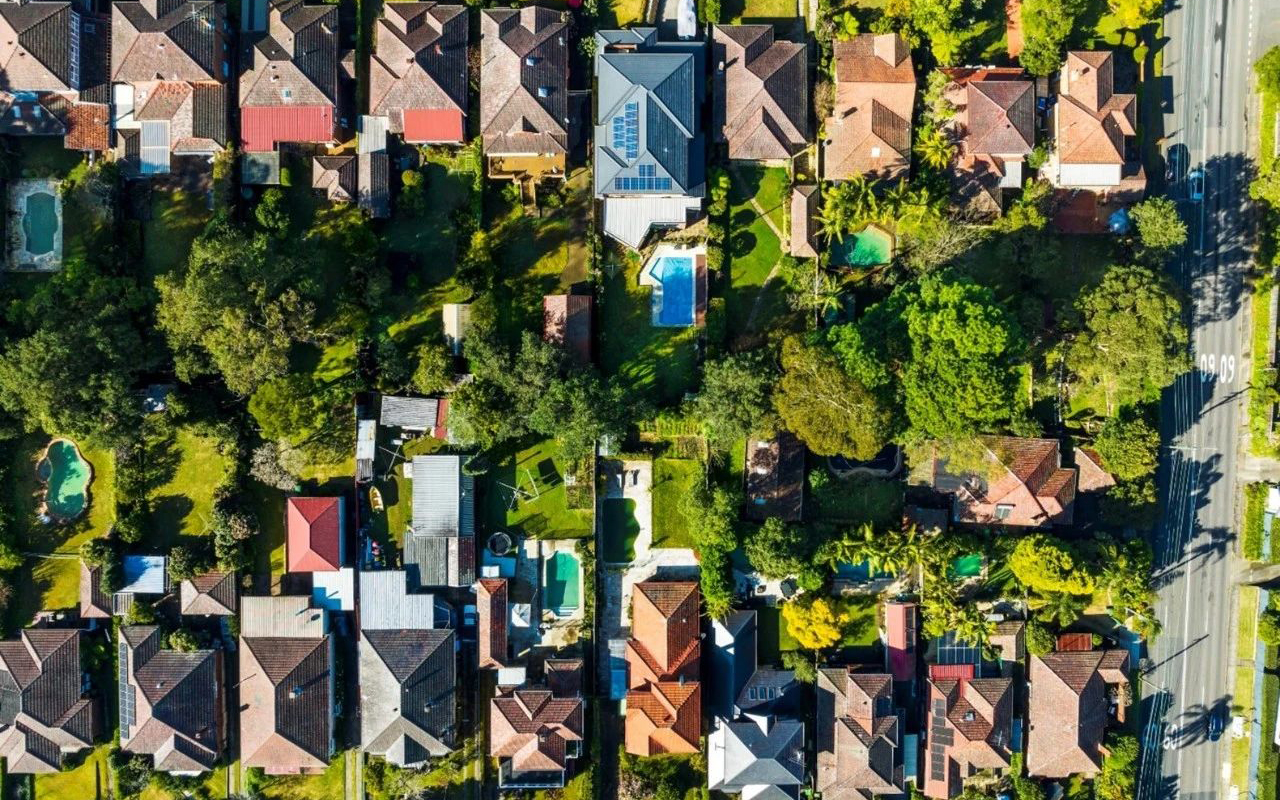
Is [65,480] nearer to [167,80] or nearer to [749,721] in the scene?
[167,80]

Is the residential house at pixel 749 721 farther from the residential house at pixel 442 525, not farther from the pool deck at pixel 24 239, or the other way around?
the pool deck at pixel 24 239

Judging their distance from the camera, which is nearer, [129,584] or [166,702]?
[166,702]

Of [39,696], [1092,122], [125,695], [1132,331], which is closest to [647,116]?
[1092,122]

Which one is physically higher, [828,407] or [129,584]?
[828,407]

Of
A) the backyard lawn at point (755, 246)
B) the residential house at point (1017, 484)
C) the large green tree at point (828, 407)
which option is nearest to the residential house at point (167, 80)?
the backyard lawn at point (755, 246)

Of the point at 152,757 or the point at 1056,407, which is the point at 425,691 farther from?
the point at 1056,407

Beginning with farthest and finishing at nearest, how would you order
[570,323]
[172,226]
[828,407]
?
[172,226] → [570,323] → [828,407]
